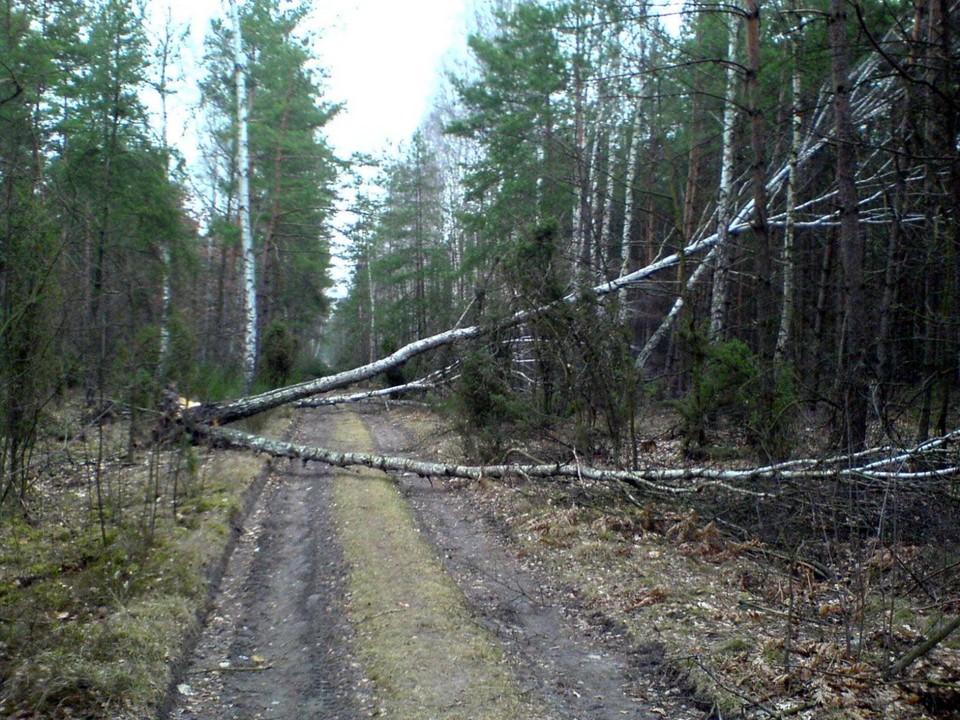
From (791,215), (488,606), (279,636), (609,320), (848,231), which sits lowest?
(279,636)

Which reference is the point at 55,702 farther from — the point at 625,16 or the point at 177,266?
the point at 177,266

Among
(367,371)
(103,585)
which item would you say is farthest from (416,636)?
(367,371)

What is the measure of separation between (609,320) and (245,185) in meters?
16.3

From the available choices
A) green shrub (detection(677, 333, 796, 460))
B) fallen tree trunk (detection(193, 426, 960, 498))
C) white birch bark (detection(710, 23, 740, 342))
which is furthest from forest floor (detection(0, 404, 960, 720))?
white birch bark (detection(710, 23, 740, 342))

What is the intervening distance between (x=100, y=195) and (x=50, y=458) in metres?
9.98

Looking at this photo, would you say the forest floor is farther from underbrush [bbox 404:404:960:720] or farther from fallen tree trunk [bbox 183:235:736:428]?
fallen tree trunk [bbox 183:235:736:428]

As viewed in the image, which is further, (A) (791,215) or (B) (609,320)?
(A) (791,215)

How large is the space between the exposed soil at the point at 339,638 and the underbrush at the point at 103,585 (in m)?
0.36

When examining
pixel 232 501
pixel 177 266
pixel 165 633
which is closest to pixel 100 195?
pixel 177 266

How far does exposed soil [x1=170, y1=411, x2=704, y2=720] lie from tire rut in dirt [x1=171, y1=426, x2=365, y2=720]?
0.01 metres

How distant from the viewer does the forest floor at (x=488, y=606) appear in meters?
5.00

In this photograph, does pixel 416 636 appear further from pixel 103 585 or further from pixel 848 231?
pixel 848 231

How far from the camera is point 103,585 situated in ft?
23.1

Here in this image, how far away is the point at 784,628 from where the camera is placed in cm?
587
